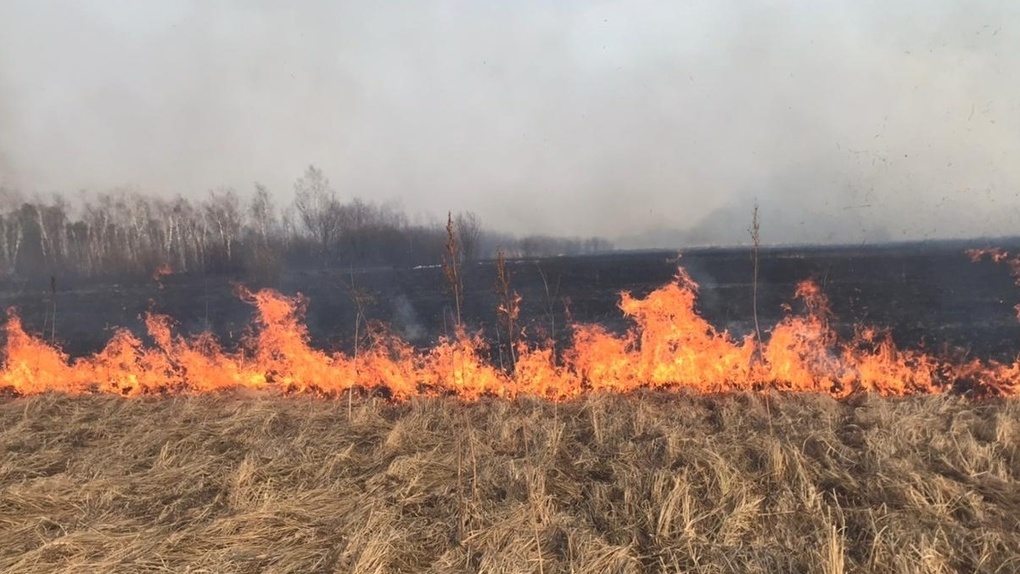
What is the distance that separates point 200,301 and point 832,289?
40.7 m

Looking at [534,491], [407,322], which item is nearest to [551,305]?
[407,322]

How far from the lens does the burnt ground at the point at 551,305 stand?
69.3ft

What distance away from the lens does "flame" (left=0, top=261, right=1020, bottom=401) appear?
1040 cm

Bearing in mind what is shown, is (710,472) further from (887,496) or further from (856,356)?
(856,356)

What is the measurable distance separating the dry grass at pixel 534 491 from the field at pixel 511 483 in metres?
0.02

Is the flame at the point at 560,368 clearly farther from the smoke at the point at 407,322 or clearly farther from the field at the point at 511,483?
the smoke at the point at 407,322

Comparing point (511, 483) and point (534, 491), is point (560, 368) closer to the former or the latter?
point (511, 483)

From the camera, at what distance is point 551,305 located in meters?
25.1

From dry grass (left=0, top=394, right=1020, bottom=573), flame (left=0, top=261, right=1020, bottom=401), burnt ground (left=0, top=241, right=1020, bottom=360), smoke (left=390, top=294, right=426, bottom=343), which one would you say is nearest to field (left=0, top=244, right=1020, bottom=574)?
dry grass (left=0, top=394, right=1020, bottom=573)

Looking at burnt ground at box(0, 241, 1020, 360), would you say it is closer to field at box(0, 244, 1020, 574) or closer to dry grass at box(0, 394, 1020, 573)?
field at box(0, 244, 1020, 574)

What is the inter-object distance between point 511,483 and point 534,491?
438mm

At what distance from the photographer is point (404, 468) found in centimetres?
674

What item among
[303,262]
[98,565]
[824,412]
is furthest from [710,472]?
[303,262]

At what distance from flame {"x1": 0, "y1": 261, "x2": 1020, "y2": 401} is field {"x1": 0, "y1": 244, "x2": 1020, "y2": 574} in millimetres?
593
